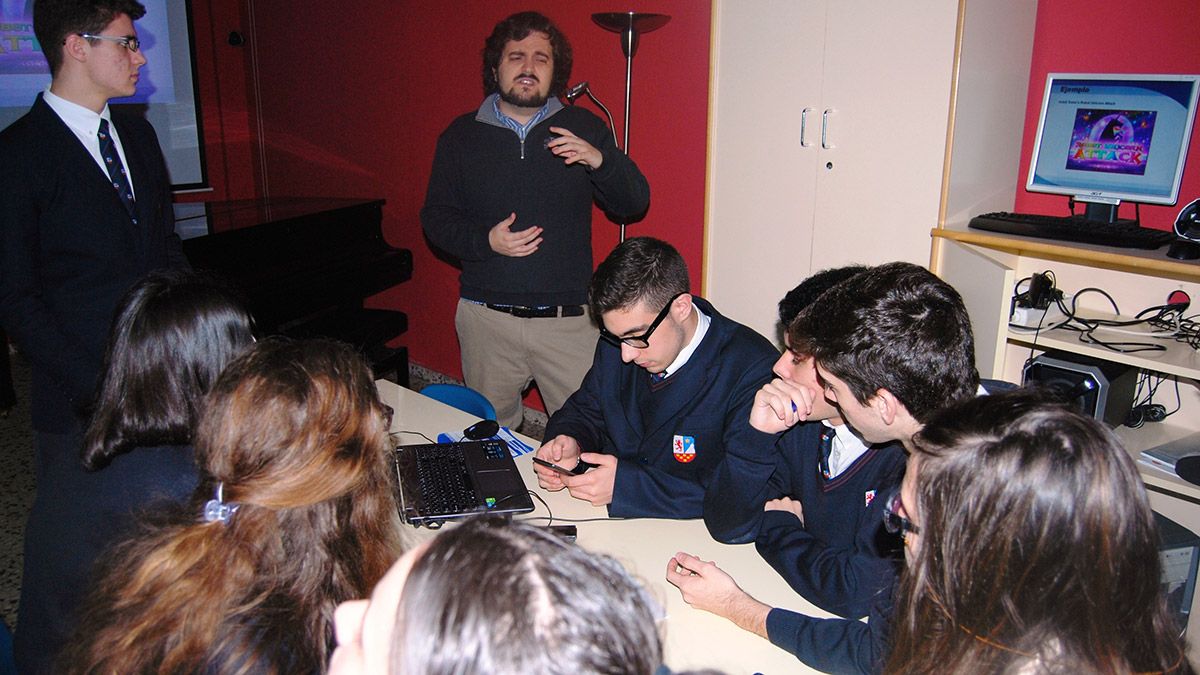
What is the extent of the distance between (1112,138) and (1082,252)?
465mm

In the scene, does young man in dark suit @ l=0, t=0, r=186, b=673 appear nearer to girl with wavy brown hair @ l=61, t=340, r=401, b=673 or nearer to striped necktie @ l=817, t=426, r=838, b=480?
girl with wavy brown hair @ l=61, t=340, r=401, b=673

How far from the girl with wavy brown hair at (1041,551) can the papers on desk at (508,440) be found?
1.33 metres

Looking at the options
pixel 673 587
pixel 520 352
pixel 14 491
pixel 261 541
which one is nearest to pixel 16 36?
pixel 14 491

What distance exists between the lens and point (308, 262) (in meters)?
3.93

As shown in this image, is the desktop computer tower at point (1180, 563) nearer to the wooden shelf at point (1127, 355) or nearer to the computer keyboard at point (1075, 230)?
the wooden shelf at point (1127, 355)

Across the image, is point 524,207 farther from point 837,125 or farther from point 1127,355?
point 1127,355

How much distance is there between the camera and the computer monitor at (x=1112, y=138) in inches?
103

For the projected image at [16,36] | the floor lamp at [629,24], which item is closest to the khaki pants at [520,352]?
the floor lamp at [629,24]

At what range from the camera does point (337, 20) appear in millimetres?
4738

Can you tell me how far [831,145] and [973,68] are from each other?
0.48 metres

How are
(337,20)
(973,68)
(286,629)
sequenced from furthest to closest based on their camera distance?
(337,20) → (973,68) → (286,629)

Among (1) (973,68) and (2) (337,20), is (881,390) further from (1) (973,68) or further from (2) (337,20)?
(2) (337,20)

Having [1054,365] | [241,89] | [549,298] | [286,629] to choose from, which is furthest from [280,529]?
[241,89]

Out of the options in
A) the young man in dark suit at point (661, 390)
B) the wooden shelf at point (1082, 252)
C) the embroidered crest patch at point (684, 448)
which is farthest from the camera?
the wooden shelf at point (1082, 252)
